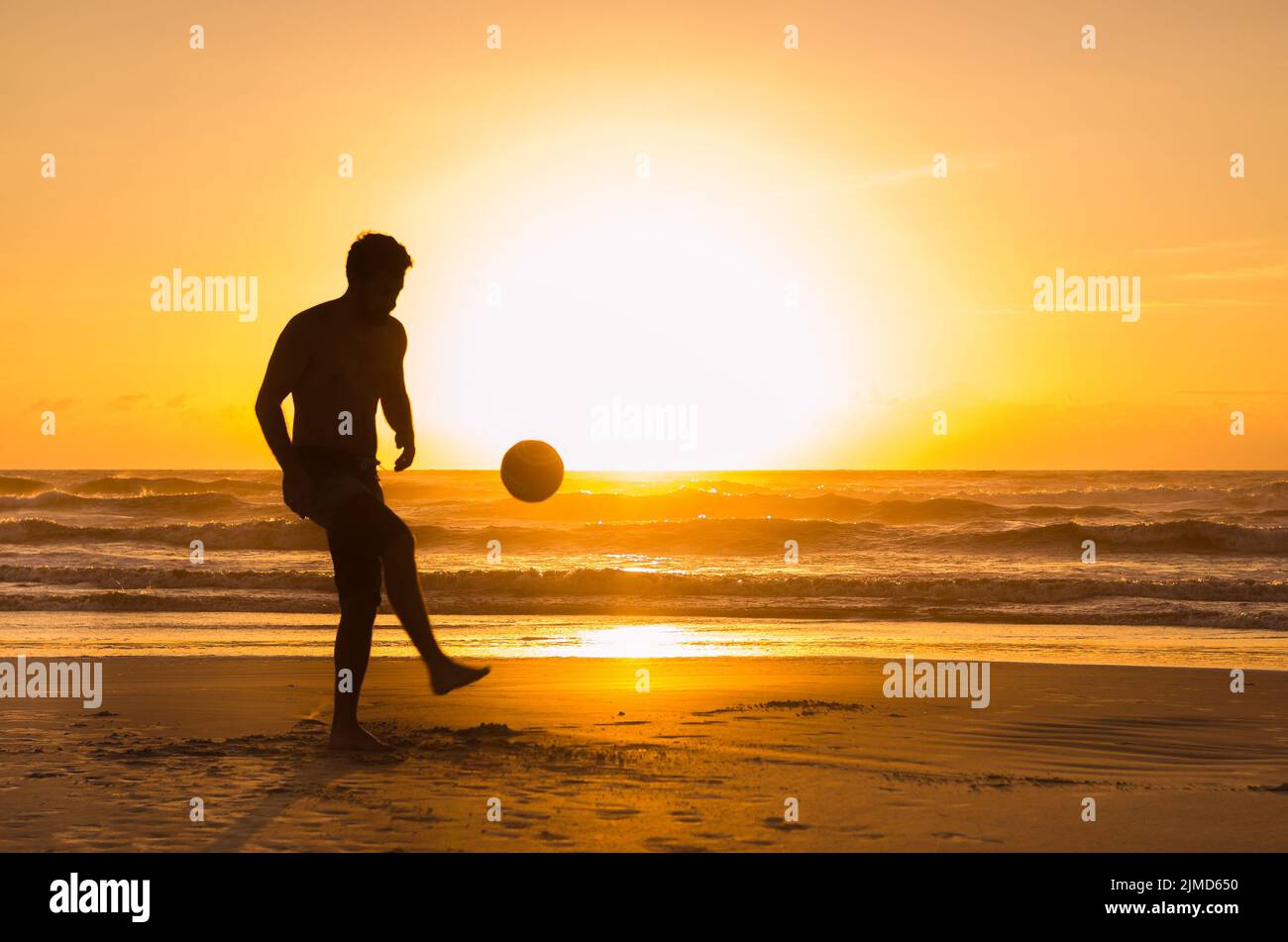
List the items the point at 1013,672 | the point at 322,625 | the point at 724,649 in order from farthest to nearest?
the point at 322,625, the point at 724,649, the point at 1013,672

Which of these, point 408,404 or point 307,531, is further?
point 307,531

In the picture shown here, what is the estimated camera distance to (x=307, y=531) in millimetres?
32281

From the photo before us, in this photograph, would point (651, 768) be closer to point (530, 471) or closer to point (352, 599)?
point (352, 599)

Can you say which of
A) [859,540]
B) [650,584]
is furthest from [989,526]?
[650,584]

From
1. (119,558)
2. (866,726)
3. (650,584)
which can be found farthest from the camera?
(119,558)

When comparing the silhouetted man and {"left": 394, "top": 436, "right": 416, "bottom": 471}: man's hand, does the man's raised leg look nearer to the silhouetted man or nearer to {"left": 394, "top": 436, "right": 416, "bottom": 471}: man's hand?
the silhouetted man

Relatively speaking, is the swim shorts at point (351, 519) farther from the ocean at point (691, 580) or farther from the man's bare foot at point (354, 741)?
the ocean at point (691, 580)

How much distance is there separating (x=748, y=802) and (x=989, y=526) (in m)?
32.6

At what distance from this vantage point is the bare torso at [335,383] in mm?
5805

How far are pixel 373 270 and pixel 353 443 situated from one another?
806 millimetres

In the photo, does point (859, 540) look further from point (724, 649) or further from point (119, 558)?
point (724, 649)

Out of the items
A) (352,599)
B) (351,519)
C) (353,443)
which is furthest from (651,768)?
(353,443)

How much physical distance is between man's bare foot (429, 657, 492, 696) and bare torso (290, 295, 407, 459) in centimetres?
104

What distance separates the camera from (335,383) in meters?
5.84
